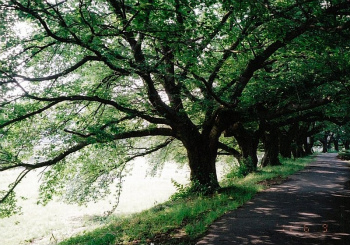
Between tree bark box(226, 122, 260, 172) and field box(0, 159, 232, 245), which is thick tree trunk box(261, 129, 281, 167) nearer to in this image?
tree bark box(226, 122, 260, 172)

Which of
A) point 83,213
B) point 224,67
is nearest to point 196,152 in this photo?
point 224,67

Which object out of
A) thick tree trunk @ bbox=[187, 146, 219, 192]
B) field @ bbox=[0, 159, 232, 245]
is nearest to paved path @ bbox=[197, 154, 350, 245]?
thick tree trunk @ bbox=[187, 146, 219, 192]

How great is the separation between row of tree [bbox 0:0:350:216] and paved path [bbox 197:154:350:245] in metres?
3.06

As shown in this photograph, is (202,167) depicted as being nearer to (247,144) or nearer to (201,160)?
(201,160)

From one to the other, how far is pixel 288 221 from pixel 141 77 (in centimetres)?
604

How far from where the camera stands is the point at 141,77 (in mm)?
9273

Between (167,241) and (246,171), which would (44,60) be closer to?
(167,241)

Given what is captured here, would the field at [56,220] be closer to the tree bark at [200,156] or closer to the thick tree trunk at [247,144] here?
the tree bark at [200,156]

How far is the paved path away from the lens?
539 centimetres

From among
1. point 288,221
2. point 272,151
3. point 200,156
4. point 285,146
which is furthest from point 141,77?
point 285,146

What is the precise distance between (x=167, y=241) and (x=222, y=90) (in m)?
5.94

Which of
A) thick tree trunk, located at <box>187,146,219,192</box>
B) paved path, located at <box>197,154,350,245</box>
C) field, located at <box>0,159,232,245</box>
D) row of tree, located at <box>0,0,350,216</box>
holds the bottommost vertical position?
field, located at <box>0,159,232,245</box>

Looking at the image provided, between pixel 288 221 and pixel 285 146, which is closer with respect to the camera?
pixel 288 221

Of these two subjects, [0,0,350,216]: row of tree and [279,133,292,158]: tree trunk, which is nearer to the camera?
[0,0,350,216]: row of tree
